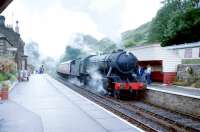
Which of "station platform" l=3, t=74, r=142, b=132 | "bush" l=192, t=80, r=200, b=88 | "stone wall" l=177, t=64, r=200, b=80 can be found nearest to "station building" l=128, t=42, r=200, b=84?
"stone wall" l=177, t=64, r=200, b=80

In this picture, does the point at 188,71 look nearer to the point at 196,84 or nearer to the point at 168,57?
the point at 196,84

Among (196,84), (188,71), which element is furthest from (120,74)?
(188,71)

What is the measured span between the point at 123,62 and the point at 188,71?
21.1ft

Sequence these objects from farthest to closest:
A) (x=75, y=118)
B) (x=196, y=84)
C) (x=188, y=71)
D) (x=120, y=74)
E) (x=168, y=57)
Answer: (x=168, y=57) → (x=188, y=71) → (x=196, y=84) → (x=120, y=74) → (x=75, y=118)

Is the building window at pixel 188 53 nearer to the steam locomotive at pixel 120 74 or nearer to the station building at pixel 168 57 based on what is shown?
the station building at pixel 168 57

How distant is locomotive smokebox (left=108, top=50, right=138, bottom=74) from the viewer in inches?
731

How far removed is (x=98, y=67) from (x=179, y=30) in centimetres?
1207

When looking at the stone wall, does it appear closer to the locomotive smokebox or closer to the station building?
the station building

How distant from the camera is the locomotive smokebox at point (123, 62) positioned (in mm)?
18578

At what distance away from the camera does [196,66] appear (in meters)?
22.3

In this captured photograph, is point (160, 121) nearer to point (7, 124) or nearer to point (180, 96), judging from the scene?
point (180, 96)

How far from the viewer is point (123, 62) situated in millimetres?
18656

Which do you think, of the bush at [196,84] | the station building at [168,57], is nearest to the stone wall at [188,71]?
the station building at [168,57]

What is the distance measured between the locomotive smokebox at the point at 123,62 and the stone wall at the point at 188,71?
5450mm
